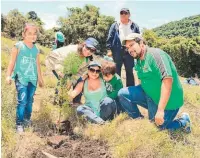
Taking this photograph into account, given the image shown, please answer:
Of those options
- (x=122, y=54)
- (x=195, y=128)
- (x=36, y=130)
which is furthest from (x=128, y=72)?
(x=36, y=130)

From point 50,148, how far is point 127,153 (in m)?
0.82

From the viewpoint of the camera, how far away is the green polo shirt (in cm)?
413

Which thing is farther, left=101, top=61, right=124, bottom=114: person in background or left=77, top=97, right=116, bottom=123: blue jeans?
left=101, top=61, right=124, bottom=114: person in background

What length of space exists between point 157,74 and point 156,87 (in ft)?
0.61

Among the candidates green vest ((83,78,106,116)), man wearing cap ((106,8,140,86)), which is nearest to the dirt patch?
green vest ((83,78,106,116))

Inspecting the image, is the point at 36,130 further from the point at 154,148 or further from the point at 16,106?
the point at 154,148

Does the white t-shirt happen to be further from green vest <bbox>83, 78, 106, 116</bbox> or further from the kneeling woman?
green vest <bbox>83, 78, 106, 116</bbox>

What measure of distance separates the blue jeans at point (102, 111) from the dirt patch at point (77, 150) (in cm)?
41

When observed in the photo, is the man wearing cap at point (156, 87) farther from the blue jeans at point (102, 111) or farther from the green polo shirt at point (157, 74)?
the blue jeans at point (102, 111)

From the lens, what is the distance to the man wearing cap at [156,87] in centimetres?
410

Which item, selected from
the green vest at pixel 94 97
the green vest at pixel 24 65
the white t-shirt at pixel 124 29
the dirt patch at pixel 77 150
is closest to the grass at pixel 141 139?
the dirt patch at pixel 77 150

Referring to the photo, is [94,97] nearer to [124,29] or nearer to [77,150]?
[77,150]

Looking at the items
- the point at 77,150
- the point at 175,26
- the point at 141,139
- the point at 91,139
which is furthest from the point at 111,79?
the point at 175,26

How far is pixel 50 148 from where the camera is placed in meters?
4.05
